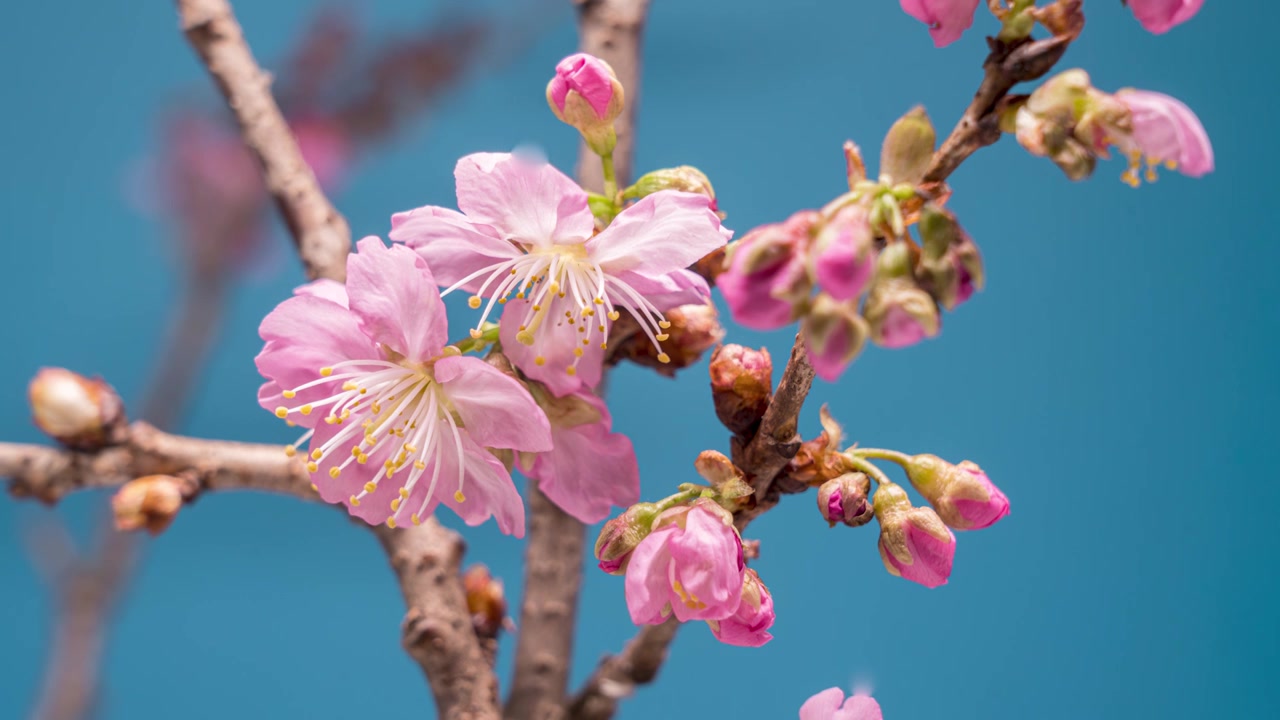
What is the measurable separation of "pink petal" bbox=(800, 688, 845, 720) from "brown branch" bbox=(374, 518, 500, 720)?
7.3 inches

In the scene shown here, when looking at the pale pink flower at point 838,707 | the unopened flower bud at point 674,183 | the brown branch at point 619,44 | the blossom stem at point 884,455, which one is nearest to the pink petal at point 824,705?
the pale pink flower at point 838,707

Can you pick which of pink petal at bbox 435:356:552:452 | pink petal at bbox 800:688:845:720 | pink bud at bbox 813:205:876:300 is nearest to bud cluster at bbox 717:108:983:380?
pink bud at bbox 813:205:876:300

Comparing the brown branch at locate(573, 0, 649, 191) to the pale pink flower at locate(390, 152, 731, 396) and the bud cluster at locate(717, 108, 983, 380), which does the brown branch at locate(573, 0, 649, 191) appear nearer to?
the pale pink flower at locate(390, 152, 731, 396)

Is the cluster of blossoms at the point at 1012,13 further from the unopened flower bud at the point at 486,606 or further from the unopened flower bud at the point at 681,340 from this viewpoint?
the unopened flower bud at the point at 486,606

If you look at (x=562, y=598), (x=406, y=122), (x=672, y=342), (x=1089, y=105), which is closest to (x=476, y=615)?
(x=562, y=598)

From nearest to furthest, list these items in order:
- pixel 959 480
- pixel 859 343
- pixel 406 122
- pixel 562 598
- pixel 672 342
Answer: pixel 859 343 < pixel 959 480 < pixel 672 342 < pixel 562 598 < pixel 406 122

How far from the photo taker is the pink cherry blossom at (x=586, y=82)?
1.25 feet

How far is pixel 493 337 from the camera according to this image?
39 centimetres

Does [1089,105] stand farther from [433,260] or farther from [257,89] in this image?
[257,89]

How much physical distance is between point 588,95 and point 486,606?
32 cm

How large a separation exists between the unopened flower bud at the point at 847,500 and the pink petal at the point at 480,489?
11 centimetres

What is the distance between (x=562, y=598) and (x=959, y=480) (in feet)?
0.95

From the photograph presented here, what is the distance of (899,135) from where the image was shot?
290 millimetres

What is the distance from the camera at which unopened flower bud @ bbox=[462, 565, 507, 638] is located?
58cm
